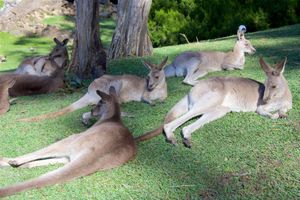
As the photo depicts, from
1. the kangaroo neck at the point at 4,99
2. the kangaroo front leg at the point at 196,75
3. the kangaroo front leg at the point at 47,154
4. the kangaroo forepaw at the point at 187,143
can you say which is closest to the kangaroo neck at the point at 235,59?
the kangaroo front leg at the point at 196,75

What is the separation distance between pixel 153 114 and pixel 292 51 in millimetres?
3398

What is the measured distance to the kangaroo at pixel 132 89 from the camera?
5949 millimetres

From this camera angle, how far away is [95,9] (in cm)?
736

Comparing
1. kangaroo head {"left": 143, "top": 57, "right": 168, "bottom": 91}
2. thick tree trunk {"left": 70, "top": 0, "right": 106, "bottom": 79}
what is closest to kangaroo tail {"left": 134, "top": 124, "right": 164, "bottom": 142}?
kangaroo head {"left": 143, "top": 57, "right": 168, "bottom": 91}

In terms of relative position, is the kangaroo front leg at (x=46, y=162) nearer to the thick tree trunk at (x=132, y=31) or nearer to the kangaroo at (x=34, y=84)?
the kangaroo at (x=34, y=84)

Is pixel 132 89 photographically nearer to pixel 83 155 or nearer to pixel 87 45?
pixel 87 45

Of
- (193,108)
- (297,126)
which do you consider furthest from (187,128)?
(297,126)

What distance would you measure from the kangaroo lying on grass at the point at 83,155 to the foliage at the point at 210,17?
7.39 m

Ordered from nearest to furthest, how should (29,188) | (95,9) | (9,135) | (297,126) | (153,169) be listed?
(29,188) → (153,169) → (297,126) → (9,135) → (95,9)

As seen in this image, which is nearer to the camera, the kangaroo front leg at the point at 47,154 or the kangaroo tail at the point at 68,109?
the kangaroo front leg at the point at 47,154

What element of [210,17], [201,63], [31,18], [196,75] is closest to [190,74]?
[196,75]

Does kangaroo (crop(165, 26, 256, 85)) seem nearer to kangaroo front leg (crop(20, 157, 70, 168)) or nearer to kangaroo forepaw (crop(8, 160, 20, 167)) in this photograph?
kangaroo front leg (crop(20, 157, 70, 168))

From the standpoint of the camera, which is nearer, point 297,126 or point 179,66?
point 297,126

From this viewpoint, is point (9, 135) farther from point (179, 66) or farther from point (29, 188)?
point (179, 66)
